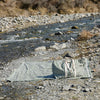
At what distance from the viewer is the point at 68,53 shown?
8875 mm

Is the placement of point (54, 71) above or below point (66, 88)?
above

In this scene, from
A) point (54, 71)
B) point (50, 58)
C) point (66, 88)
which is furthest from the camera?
point (50, 58)

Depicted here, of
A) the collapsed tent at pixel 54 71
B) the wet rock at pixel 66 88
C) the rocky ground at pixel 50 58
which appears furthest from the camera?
the collapsed tent at pixel 54 71

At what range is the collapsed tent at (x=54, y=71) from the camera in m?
6.45

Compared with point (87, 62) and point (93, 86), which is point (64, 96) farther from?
point (87, 62)

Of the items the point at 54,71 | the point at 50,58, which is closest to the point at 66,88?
the point at 54,71

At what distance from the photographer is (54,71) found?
6.68 metres

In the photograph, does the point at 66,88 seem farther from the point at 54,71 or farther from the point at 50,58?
the point at 50,58

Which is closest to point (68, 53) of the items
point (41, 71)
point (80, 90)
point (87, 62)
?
point (87, 62)

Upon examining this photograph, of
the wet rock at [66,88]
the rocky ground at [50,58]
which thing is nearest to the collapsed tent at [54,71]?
the rocky ground at [50,58]

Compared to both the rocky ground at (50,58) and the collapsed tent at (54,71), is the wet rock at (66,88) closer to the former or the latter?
the rocky ground at (50,58)

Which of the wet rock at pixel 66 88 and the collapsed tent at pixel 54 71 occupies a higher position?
the collapsed tent at pixel 54 71

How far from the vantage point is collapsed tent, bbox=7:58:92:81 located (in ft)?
21.2

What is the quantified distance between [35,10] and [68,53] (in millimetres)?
17548
